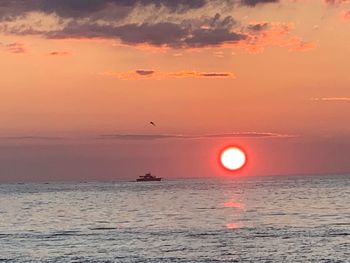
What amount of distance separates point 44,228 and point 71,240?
55.5 feet

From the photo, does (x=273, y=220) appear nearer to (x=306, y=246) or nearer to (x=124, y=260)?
(x=306, y=246)

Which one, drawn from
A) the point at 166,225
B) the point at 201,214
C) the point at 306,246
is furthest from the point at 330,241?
the point at 201,214

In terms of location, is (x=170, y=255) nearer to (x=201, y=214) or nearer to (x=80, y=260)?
(x=80, y=260)

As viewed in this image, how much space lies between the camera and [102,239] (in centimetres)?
6581

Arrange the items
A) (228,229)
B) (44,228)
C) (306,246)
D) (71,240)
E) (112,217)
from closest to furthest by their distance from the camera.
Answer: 1. (306,246)
2. (71,240)
3. (228,229)
4. (44,228)
5. (112,217)

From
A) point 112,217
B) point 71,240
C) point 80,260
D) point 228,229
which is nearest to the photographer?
point 80,260

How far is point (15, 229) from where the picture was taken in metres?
81.6

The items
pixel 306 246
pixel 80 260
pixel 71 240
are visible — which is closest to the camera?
pixel 80 260

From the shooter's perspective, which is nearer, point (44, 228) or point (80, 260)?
point (80, 260)

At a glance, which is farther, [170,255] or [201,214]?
[201,214]

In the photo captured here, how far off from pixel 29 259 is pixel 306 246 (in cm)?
1986

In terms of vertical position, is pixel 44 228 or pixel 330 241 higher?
pixel 44 228

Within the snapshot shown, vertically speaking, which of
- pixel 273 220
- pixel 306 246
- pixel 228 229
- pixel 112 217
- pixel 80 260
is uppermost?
pixel 112 217

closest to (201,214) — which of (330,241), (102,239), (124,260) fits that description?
(102,239)
